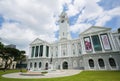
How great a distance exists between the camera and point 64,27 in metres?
50.4

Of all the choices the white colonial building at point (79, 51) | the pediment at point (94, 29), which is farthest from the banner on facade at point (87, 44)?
the pediment at point (94, 29)

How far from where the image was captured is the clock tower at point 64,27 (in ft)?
158

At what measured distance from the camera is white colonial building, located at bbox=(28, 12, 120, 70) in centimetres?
3181

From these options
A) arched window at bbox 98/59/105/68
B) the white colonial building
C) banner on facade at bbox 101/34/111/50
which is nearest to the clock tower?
the white colonial building

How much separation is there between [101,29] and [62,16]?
25103 mm

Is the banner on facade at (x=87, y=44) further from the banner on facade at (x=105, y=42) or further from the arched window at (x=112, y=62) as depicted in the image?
the arched window at (x=112, y=62)

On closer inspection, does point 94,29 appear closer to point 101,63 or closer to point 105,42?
point 105,42

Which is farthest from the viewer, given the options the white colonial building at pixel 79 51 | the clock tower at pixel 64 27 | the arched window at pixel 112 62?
the clock tower at pixel 64 27

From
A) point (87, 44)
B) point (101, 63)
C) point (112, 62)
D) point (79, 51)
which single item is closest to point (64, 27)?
point (79, 51)

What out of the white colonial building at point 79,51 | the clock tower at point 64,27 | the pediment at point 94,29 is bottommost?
the white colonial building at point 79,51

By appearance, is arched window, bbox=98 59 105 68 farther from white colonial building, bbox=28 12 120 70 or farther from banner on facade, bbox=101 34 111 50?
banner on facade, bbox=101 34 111 50

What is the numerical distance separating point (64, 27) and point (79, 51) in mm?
16720

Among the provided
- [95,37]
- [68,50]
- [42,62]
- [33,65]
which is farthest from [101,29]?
[33,65]

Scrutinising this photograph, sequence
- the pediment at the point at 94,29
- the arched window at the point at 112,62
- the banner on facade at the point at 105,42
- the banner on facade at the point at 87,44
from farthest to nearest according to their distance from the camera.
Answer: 1. the banner on facade at the point at 87,44
2. the pediment at the point at 94,29
3. the banner on facade at the point at 105,42
4. the arched window at the point at 112,62
